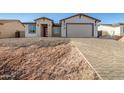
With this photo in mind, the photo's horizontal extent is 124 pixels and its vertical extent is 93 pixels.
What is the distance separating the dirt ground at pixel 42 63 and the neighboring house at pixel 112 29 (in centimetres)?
1433

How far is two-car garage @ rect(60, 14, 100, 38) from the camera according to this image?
20125 millimetres

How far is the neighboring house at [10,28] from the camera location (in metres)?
21.4

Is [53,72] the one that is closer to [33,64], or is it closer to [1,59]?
[33,64]

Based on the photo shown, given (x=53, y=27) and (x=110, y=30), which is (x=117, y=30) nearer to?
(x=110, y=30)

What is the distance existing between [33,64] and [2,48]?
114 inches

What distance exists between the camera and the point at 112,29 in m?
25.0

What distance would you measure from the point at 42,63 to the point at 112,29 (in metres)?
18.3

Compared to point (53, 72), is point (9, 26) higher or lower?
higher

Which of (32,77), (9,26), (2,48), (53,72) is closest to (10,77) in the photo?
(32,77)

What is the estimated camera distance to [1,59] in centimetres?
888

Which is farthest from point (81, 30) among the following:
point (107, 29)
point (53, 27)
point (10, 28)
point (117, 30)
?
point (10, 28)

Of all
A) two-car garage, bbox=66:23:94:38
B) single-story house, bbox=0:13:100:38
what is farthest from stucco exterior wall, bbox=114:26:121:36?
two-car garage, bbox=66:23:94:38

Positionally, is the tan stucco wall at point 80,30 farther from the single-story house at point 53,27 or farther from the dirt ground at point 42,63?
the dirt ground at point 42,63
